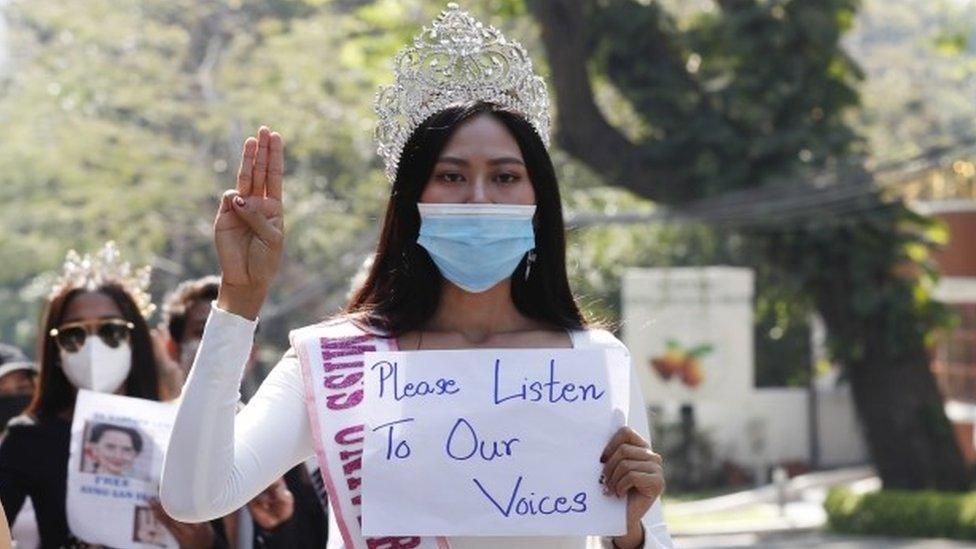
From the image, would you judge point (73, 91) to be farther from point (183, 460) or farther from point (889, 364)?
point (183, 460)

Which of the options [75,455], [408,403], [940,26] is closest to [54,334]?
[75,455]

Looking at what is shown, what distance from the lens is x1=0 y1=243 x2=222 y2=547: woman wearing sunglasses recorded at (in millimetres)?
5762

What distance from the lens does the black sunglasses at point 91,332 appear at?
6.09 metres

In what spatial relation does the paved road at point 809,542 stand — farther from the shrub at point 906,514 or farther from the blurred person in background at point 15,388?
the blurred person in background at point 15,388

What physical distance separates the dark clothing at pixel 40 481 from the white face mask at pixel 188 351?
117cm

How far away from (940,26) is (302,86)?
27.7ft

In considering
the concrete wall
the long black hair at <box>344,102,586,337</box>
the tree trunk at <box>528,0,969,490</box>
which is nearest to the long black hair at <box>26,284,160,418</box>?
the long black hair at <box>344,102,586,337</box>

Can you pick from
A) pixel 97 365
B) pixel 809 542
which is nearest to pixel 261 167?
pixel 97 365

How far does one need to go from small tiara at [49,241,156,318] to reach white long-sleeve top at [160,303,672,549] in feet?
9.34

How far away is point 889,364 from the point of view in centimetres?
2456

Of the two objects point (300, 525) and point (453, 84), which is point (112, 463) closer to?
point (300, 525)

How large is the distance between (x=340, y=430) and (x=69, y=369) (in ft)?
8.81

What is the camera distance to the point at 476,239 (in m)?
3.52

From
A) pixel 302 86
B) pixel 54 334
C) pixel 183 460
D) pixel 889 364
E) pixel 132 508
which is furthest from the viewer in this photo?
pixel 302 86
